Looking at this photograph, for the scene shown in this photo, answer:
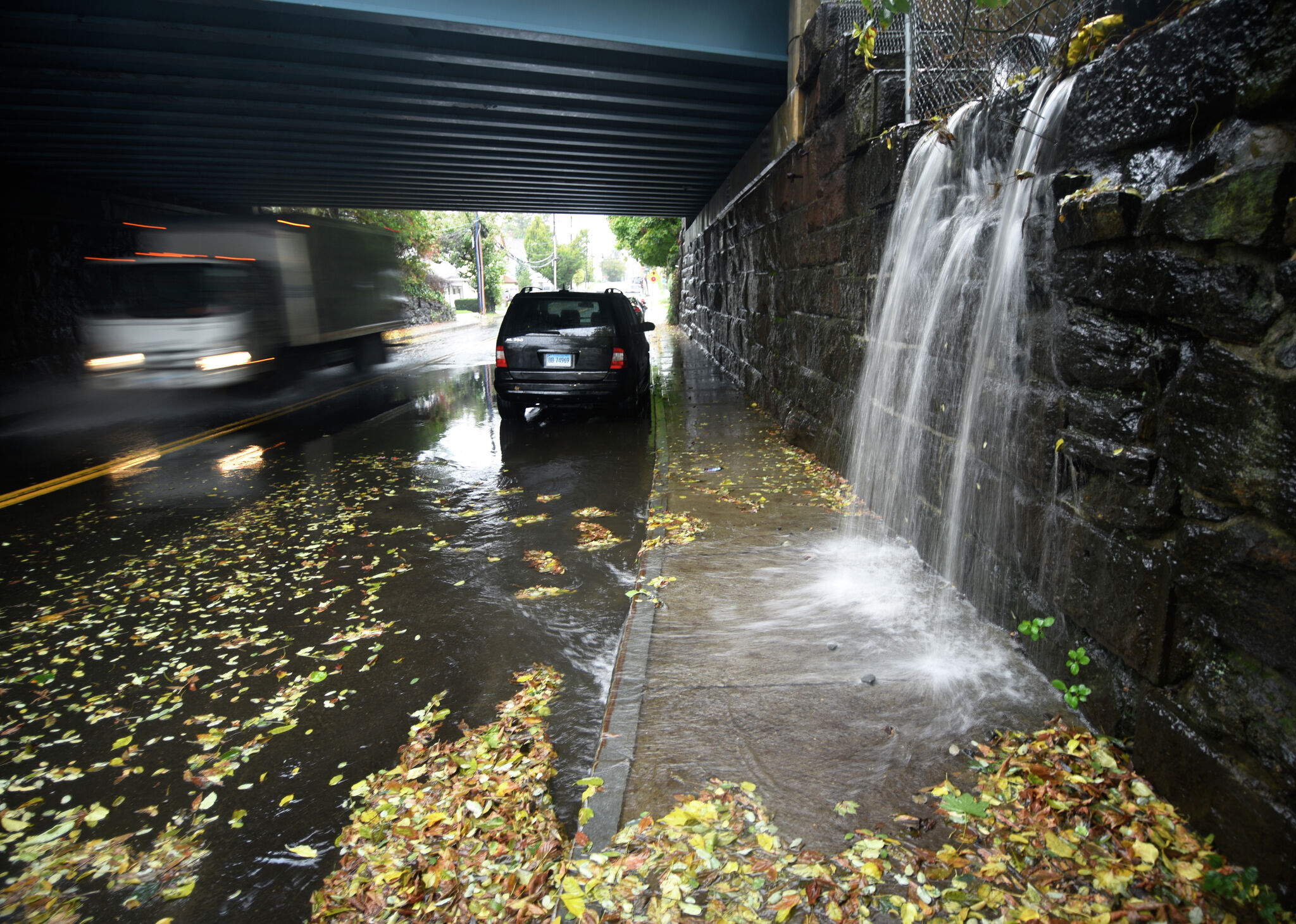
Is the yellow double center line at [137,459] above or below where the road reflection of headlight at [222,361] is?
below

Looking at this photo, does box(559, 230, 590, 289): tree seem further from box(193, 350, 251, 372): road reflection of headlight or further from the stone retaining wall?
the stone retaining wall

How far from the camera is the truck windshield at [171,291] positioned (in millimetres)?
12094

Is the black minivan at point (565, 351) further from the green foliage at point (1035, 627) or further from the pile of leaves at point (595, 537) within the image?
the green foliage at point (1035, 627)

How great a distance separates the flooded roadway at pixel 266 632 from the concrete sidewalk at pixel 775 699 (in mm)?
282

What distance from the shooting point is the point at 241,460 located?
29.6 ft

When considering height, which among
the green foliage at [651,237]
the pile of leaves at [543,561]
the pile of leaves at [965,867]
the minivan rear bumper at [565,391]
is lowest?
the pile of leaves at [543,561]

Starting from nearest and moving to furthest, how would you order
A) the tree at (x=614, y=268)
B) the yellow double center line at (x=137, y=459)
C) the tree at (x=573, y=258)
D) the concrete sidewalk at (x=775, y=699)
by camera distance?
the concrete sidewalk at (x=775, y=699), the yellow double center line at (x=137, y=459), the tree at (x=573, y=258), the tree at (x=614, y=268)

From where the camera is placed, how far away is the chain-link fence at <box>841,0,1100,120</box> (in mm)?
4395

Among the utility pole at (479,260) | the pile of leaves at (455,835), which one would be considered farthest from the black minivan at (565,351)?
the utility pole at (479,260)

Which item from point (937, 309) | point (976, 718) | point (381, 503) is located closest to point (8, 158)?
point (381, 503)

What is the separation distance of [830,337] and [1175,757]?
5320 millimetres

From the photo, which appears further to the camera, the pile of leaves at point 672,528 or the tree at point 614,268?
the tree at point 614,268

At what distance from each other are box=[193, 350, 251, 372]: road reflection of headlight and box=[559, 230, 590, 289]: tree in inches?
3191

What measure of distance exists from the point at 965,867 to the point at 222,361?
13765mm
